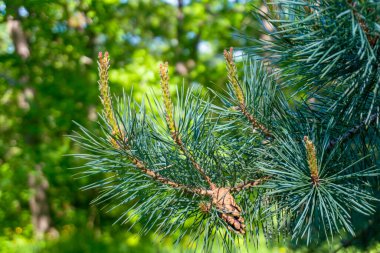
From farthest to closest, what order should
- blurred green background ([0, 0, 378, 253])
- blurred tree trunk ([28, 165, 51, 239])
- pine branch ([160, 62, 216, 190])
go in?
blurred tree trunk ([28, 165, 51, 239])
blurred green background ([0, 0, 378, 253])
pine branch ([160, 62, 216, 190])

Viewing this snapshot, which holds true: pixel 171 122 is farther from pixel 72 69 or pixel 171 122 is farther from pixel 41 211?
pixel 41 211

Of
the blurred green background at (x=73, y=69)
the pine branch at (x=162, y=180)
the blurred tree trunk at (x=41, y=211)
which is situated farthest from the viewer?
the blurred tree trunk at (x=41, y=211)

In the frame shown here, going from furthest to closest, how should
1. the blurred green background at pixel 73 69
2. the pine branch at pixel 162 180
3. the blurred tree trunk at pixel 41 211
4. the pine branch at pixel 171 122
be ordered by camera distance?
the blurred tree trunk at pixel 41 211
the blurred green background at pixel 73 69
the pine branch at pixel 162 180
the pine branch at pixel 171 122

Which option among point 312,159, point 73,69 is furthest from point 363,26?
point 73,69

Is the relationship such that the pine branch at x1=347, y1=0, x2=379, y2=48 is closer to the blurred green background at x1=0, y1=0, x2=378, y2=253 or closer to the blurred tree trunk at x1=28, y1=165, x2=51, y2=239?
the blurred green background at x1=0, y1=0, x2=378, y2=253

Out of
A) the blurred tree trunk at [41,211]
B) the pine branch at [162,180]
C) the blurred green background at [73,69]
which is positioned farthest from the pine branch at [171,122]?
the blurred tree trunk at [41,211]

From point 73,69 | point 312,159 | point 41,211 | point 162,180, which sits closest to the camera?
point 312,159


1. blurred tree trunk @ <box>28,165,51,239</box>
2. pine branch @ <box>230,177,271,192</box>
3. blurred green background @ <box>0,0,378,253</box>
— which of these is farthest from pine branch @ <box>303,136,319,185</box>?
blurred tree trunk @ <box>28,165,51,239</box>

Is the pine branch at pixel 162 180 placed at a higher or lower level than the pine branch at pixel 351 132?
lower

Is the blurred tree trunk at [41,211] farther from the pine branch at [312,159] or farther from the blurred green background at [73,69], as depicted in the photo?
the pine branch at [312,159]

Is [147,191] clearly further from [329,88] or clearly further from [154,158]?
[329,88]

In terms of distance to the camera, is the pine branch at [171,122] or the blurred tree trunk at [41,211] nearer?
the pine branch at [171,122]

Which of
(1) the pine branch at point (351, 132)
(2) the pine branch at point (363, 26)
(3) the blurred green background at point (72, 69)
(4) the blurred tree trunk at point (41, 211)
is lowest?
(4) the blurred tree trunk at point (41, 211)

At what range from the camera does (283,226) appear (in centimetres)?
135
